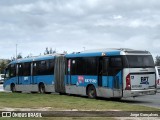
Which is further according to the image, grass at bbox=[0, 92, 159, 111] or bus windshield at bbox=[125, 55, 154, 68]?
bus windshield at bbox=[125, 55, 154, 68]

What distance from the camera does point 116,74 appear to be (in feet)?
74.5

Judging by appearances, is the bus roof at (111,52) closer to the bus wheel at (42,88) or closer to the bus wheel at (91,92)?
the bus wheel at (91,92)

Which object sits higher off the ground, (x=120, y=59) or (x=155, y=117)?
(x=120, y=59)

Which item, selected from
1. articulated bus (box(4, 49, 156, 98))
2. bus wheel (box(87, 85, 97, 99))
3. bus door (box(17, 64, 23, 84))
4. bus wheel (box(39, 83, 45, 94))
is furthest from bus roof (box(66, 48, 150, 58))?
bus door (box(17, 64, 23, 84))

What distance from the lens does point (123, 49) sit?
905 inches

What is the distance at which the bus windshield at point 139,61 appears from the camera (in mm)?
22552

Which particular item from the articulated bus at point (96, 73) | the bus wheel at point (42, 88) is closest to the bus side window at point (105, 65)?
the articulated bus at point (96, 73)

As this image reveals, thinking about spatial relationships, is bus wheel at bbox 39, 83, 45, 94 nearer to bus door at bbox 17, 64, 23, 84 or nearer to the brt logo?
bus door at bbox 17, 64, 23, 84

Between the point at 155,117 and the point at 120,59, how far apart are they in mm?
8878

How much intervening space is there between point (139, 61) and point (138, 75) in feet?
2.72

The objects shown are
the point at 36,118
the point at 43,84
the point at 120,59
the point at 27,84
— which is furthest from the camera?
the point at 27,84

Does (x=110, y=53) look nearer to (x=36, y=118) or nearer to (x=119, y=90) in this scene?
(x=119, y=90)

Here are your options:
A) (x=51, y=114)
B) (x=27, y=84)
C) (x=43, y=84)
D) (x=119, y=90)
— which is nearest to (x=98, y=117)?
(x=51, y=114)

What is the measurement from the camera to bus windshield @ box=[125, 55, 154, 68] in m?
22.6
